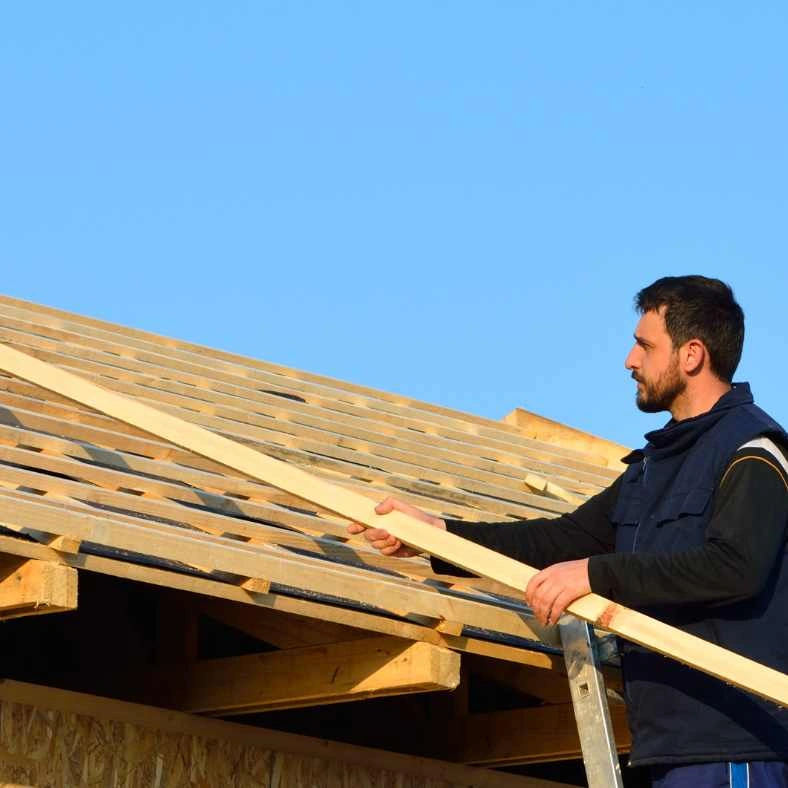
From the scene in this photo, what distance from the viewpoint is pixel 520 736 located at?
5992 millimetres

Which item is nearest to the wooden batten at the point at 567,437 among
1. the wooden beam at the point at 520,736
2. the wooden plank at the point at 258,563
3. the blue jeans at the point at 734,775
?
the wooden beam at the point at 520,736

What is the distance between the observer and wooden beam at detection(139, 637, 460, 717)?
16.1 ft

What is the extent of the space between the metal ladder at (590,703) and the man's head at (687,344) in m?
0.72

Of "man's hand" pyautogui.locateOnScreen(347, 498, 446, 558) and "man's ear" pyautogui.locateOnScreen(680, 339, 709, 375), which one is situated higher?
"man's ear" pyautogui.locateOnScreen(680, 339, 709, 375)

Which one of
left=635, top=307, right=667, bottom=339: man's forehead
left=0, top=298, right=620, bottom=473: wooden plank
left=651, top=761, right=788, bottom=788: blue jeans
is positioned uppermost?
left=0, top=298, right=620, bottom=473: wooden plank

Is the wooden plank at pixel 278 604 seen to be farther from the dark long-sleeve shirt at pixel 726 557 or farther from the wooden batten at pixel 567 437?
the wooden batten at pixel 567 437

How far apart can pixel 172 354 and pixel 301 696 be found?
403 centimetres

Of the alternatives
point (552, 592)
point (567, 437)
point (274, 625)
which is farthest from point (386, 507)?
point (567, 437)

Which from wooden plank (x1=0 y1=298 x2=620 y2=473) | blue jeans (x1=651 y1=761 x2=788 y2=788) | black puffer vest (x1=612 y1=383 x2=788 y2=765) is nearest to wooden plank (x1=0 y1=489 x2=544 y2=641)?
black puffer vest (x1=612 y1=383 x2=788 y2=765)

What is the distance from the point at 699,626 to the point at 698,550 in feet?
0.88

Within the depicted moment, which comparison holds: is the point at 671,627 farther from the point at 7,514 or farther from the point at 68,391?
the point at 68,391

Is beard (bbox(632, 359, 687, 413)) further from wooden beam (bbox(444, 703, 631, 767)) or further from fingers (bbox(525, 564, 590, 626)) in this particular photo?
wooden beam (bbox(444, 703, 631, 767))

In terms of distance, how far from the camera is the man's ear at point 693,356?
470 centimetres

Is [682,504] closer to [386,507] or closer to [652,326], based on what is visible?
[652,326]
